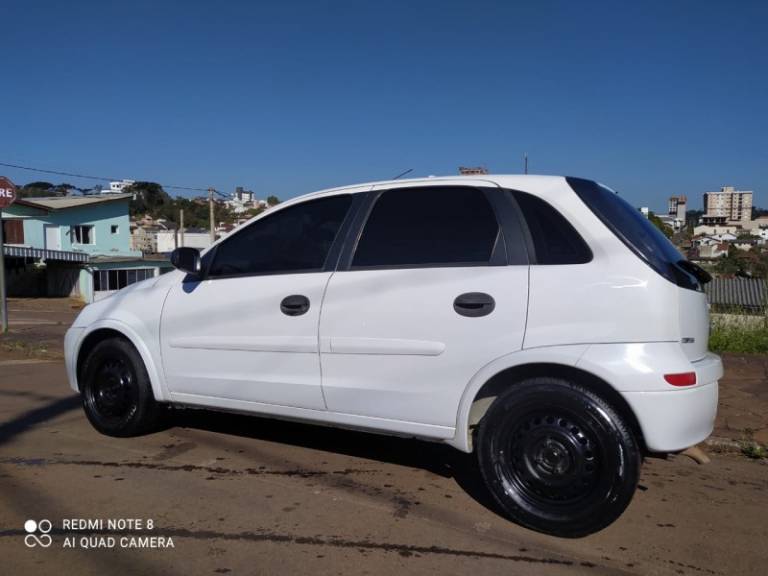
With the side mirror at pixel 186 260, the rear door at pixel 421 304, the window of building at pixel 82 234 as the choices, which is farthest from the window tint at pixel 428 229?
the window of building at pixel 82 234

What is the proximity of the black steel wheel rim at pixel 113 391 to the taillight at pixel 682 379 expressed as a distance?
3.55m

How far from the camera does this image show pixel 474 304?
3.51m

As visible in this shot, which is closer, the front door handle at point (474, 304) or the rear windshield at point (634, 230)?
the rear windshield at point (634, 230)

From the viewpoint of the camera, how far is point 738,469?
181 inches

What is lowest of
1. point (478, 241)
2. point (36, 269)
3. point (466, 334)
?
point (36, 269)

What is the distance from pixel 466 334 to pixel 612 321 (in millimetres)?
727

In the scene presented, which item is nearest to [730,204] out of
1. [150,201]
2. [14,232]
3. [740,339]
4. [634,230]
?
[150,201]

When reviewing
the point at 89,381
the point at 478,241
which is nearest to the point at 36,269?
the point at 89,381

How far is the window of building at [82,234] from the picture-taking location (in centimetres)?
4178

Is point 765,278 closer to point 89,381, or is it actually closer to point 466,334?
point 466,334

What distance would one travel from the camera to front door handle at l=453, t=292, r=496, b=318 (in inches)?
137

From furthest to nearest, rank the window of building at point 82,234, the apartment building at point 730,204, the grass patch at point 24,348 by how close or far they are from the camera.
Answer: the apartment building at point 730,204 → the window of building at point 82,234 → the grass patch at point 24,348

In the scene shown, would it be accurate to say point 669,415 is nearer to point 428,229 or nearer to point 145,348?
point 428,229

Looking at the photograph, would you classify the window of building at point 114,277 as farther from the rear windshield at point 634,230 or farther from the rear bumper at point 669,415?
the rear bumper at point 669,415
